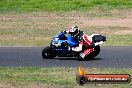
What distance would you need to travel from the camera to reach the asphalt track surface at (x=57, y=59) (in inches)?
663

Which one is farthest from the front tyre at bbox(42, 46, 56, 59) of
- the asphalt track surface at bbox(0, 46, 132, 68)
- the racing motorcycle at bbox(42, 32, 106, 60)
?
the asphalt track surface at bbox(0, 46, 132, 68)

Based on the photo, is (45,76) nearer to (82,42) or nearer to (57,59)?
(82,42)

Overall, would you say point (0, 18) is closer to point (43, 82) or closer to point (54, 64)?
point (54, 64)

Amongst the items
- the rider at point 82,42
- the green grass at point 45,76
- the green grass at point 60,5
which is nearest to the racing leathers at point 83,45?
the rider at point 82,42

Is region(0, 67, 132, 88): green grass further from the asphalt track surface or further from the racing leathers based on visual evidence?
the racing leathers

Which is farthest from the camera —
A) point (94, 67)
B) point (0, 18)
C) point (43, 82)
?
point (0, 18)

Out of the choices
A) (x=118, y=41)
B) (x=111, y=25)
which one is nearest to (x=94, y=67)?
(x=118, y=41)

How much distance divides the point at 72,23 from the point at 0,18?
199 inches

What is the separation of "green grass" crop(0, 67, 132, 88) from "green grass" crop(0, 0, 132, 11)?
21.4 m

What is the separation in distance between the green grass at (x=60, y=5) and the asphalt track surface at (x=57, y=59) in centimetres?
1658

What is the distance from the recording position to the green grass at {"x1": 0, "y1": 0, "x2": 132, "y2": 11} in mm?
37094

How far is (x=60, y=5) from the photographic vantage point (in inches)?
1511

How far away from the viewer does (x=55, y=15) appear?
3388 cm

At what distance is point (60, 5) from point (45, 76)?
968 inches
